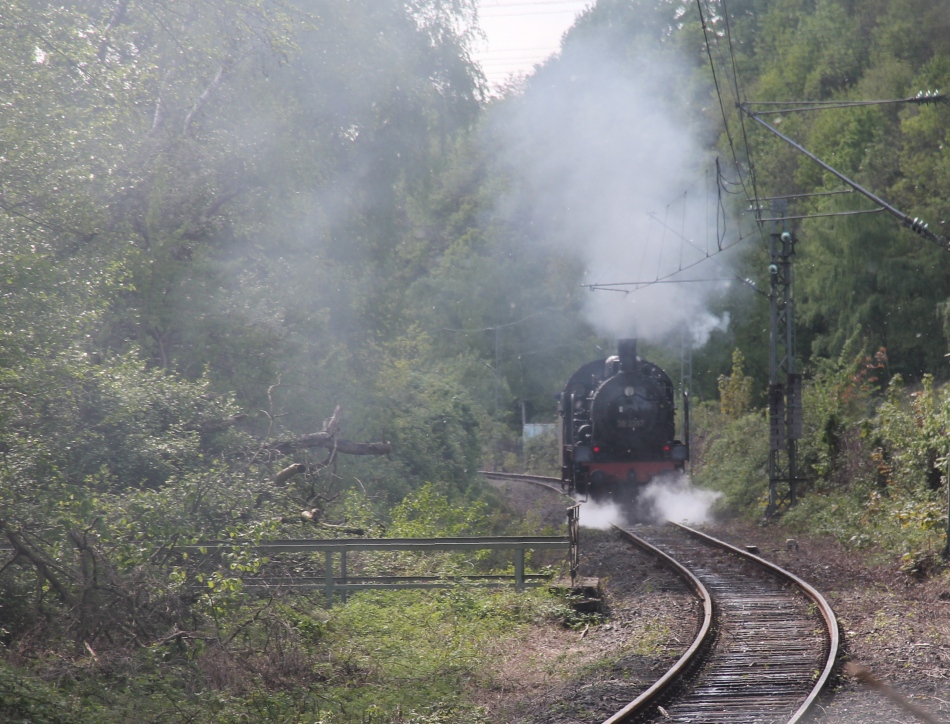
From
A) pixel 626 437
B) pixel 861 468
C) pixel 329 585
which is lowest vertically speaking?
pixel 329 585

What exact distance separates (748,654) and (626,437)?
12.3 m

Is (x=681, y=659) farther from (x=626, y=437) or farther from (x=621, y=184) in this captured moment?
(x=621, y=184)

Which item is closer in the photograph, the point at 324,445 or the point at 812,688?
the point at 812,688

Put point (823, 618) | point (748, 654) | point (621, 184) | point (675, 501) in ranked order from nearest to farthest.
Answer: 1. point (748, 654)
2. point (823, 618)
3. point (675, 501)
4. point (621, 184)

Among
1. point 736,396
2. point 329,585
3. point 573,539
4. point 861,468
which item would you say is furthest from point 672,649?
point 736,396

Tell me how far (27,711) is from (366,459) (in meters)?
14.5

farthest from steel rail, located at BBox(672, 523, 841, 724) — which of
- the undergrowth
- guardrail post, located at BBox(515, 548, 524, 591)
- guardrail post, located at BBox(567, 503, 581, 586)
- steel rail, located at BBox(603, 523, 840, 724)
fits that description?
guardrail post, located at BBox(515, 548, 524, 591)

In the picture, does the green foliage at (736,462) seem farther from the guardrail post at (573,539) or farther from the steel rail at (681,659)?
the guardrail post at (573,539)

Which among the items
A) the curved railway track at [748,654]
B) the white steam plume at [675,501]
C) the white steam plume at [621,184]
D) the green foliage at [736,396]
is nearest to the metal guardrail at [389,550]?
the curved railway track at [748,654]

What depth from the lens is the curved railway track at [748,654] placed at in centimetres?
749

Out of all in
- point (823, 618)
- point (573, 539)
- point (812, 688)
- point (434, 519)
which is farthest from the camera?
point (434, 519)

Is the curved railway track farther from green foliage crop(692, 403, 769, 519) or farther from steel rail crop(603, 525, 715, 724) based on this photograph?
green foliage crop(692, 403, 769, 519)

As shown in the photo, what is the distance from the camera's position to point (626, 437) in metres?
21.5

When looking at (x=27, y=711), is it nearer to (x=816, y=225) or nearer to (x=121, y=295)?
(x=121, y=295)
